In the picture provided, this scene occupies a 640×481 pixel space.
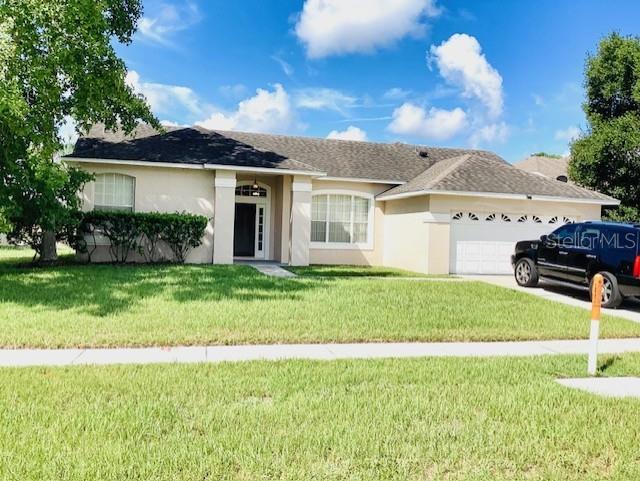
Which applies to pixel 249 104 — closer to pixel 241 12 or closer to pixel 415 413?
pixel 241 12

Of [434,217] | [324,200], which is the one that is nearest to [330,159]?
[324,200]

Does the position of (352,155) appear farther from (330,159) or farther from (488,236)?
(488,236)

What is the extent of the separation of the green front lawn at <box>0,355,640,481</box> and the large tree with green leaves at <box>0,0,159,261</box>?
25.0 feet

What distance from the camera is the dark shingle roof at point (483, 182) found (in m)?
16.7

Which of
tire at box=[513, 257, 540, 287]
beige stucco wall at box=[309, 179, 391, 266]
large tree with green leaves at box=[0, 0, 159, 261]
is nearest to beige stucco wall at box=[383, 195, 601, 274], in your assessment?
beige stucco wall at box=[309, 179, 391, 266]

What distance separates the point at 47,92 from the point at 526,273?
43.4ft

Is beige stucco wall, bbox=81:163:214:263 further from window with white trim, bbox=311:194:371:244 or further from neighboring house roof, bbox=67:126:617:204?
window with white trim, bbox=311:194:371:244

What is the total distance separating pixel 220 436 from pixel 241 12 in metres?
17.3

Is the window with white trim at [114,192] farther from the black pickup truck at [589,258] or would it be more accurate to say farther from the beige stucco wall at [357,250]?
the black pickup truck at [589,258]

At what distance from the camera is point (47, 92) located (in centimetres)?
1159

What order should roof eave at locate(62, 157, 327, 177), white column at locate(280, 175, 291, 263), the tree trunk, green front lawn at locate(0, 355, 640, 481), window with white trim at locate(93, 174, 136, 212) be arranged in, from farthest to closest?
white column at locate(280, 175, 291, 263) < window with white trim at locate(93, 174, 136, 212) < roof eave at locate(62, 157, 327, 177) < the tree trunk < green front lawn at locate(0, 355, 640, 481)

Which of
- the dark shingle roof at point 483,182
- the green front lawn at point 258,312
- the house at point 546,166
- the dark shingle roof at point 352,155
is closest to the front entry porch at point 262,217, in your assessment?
the dark shingle roof at point 352,155

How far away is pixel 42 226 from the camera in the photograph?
1450 centimetres

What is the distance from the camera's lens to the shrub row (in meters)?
16.0
